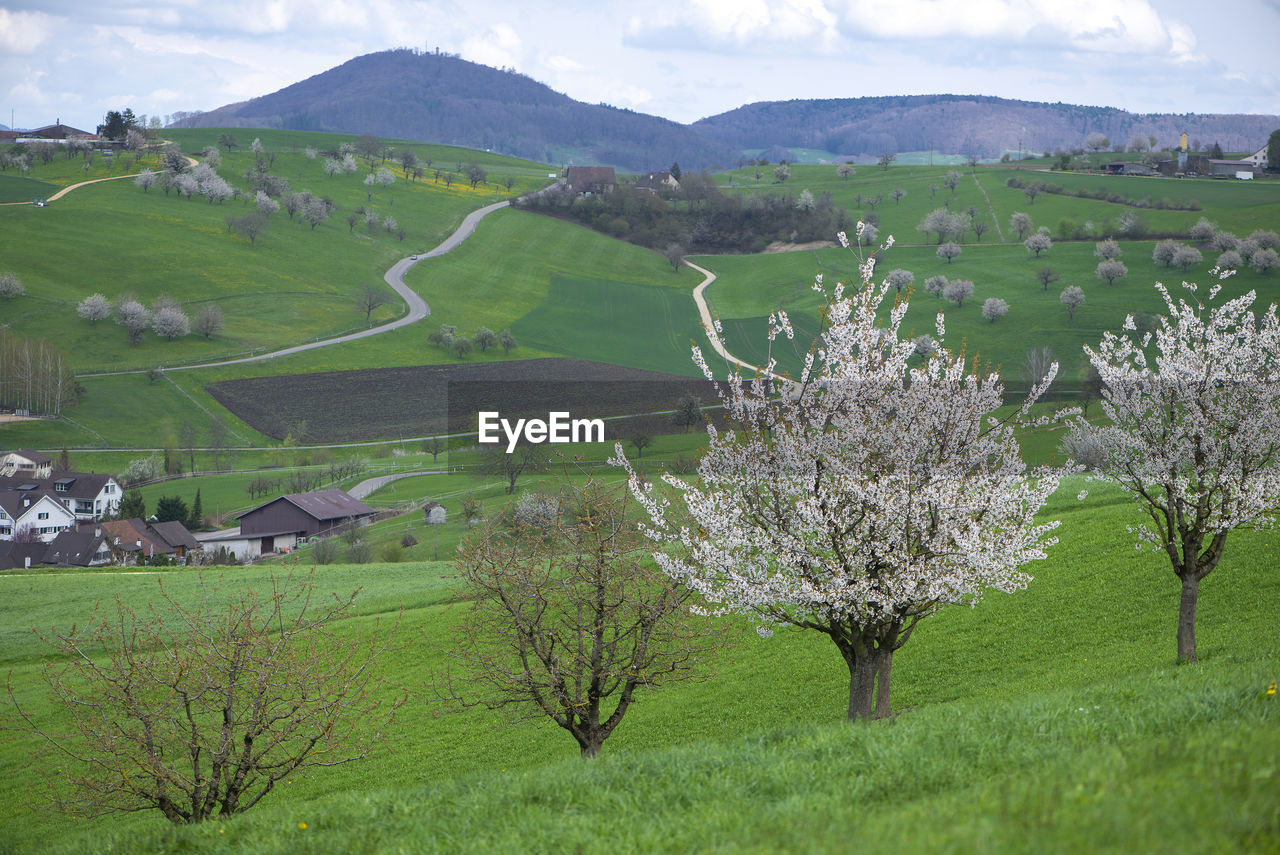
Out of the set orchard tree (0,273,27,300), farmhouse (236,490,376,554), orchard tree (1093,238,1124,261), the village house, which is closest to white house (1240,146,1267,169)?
orchard tree (1093,238,1124,261)

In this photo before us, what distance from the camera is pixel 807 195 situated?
604 ft

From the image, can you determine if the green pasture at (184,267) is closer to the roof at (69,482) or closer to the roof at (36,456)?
the roof at (36,456)

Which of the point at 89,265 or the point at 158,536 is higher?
the point at 89,265

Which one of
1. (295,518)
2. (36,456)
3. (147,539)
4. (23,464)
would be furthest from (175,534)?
(23,464)

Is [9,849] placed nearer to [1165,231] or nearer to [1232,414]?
[1232,414]

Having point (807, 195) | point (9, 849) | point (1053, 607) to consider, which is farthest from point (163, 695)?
point (807, 195)

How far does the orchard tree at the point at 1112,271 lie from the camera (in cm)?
12688

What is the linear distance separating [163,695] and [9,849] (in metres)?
14.8

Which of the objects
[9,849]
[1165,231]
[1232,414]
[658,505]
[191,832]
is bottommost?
[9,849]

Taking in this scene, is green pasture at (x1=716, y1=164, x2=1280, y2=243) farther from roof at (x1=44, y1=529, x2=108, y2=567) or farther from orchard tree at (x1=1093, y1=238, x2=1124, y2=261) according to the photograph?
roof at (x1=44, y1=529, x2=108, y2=567)

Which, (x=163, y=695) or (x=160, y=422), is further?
(x=160, y=422)

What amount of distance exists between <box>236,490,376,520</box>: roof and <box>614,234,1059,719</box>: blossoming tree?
74098 millimetres

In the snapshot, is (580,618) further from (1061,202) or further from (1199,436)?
(1061,202)

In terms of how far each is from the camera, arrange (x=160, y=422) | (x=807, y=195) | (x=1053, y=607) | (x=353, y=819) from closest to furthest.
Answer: (x=353, y=819), (x=1053, y=607), (x=160, y=422), (x=807, y=195)
